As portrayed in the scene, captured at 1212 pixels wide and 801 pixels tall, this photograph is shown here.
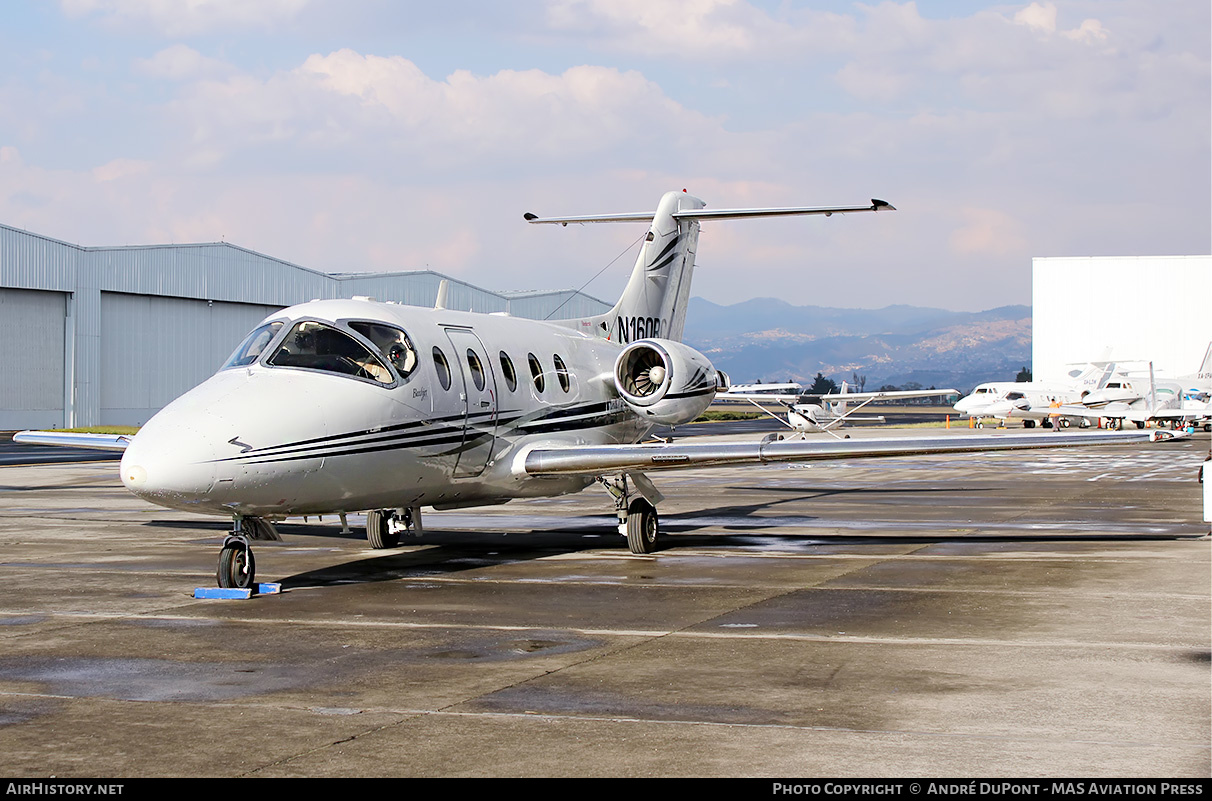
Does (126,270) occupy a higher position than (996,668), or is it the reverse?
(126,270)

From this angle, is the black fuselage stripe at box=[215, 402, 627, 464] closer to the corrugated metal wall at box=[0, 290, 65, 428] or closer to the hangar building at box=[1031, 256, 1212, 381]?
the corrugated metal wall at box=[0, 290, 65, 428]

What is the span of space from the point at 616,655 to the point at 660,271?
1238cm

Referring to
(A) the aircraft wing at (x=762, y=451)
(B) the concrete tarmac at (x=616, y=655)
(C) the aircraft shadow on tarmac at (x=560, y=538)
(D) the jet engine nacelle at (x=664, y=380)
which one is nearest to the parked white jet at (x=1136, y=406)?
(C) the aircraft shadow on tarmac at (x=560, y=538)

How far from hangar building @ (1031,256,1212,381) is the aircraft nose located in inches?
3389

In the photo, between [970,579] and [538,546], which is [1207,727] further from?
[538,546]

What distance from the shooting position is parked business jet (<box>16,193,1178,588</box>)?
1127cm

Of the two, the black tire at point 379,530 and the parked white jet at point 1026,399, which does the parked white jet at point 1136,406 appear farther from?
the black tire at point 379,530

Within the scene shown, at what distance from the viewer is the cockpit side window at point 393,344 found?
43.6ft

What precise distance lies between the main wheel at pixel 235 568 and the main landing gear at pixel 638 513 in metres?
5.08

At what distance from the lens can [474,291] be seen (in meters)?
76.2

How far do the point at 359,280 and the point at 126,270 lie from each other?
1339cm

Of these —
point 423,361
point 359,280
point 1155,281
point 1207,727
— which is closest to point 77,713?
point 1207,727

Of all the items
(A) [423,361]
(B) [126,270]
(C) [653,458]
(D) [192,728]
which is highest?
(B) [126,270]

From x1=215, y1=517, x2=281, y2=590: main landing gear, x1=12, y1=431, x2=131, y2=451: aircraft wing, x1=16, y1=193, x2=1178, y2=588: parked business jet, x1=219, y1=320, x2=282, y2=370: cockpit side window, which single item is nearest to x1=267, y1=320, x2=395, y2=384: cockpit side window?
x1=16, y1=193, x2=1178, y2=588: parked business jet
